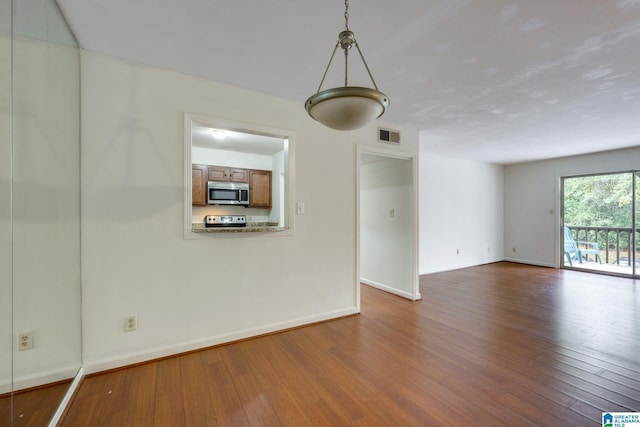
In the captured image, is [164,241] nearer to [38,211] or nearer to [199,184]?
[38,211]

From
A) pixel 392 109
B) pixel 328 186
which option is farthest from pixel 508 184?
pixel 328 186

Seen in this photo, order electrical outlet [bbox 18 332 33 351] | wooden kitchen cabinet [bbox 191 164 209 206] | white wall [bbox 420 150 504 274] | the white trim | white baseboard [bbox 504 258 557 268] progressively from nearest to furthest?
electrical outlet [bbox 18 332 33 351] → the white trim → wooden kitchen cabinet [bbox 191 164 209 206] → white wall [bbox 420 150 504 274] → white baseboard [bbox 504 258 557 268]

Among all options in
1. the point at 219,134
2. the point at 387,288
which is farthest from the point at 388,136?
the point at 219,134

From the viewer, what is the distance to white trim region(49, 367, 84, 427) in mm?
1547

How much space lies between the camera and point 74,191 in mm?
1900

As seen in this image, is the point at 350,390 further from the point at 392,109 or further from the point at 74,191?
the point at 392,109

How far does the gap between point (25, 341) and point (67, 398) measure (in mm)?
597

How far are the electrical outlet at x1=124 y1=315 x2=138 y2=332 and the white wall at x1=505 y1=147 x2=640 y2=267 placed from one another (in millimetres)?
7493

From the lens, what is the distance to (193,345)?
237cm

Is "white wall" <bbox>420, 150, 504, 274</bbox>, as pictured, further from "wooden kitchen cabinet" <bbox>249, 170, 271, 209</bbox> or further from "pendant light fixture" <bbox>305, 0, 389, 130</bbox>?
"pendant light fixture" <bbox>305, 0, 389, 130</bbox>

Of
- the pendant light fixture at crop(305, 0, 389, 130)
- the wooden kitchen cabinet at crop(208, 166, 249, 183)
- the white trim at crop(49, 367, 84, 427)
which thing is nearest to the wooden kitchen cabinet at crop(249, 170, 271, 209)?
the wooden kitchen cabinet at crop(208, 166, 249, 183)

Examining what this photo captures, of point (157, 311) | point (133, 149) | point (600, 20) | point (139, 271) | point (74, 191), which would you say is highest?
point (600, 20)

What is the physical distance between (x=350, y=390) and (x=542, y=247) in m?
6.34

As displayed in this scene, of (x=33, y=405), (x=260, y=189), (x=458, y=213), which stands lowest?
(x=33, y=405)
